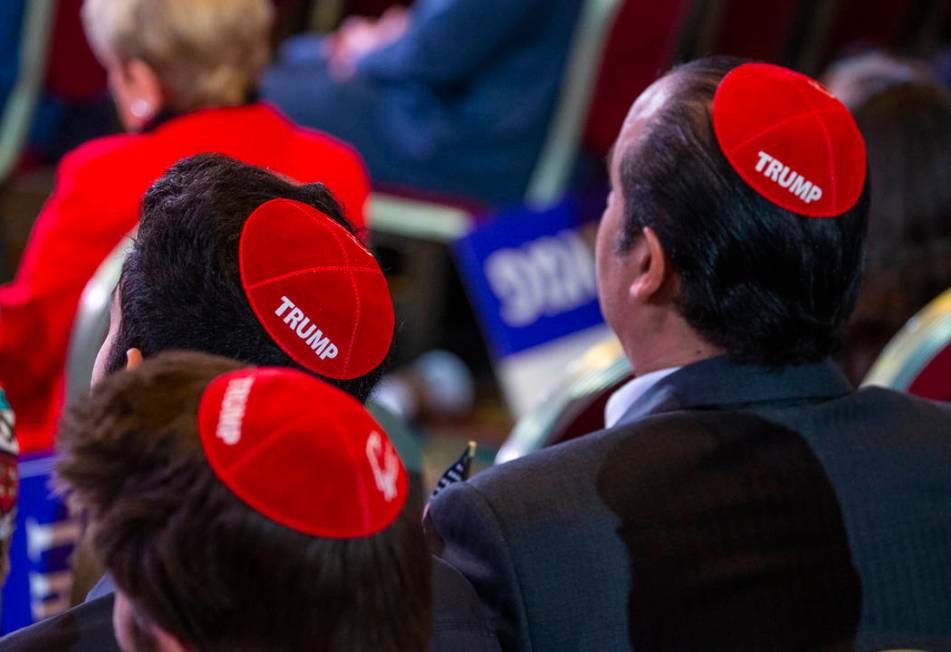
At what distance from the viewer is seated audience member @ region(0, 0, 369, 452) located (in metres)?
2.03

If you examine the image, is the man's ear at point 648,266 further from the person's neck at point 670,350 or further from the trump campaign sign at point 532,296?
the trump campaign sign at point 532,296

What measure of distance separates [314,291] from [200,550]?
12.7 inches

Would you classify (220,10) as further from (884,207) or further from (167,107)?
(884,207)

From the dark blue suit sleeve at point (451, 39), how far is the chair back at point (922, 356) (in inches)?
64.3

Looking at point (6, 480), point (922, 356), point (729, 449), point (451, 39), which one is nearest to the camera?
point (6, 480)

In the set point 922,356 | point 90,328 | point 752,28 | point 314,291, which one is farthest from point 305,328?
point 752,28

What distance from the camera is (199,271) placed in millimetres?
1038

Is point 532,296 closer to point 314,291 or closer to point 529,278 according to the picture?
point 529,278

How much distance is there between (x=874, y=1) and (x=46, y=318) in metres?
3.57

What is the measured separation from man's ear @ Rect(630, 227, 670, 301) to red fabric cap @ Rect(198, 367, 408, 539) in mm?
623

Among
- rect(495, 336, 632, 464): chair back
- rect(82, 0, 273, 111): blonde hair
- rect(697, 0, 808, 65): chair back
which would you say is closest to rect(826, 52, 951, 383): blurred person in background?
rect(495, 336, 632, 464): chair back

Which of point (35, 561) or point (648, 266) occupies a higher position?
point (648, 266)

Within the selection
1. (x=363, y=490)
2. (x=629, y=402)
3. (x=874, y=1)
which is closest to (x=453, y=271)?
(x=874, y=1)

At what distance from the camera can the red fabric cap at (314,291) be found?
103cm
